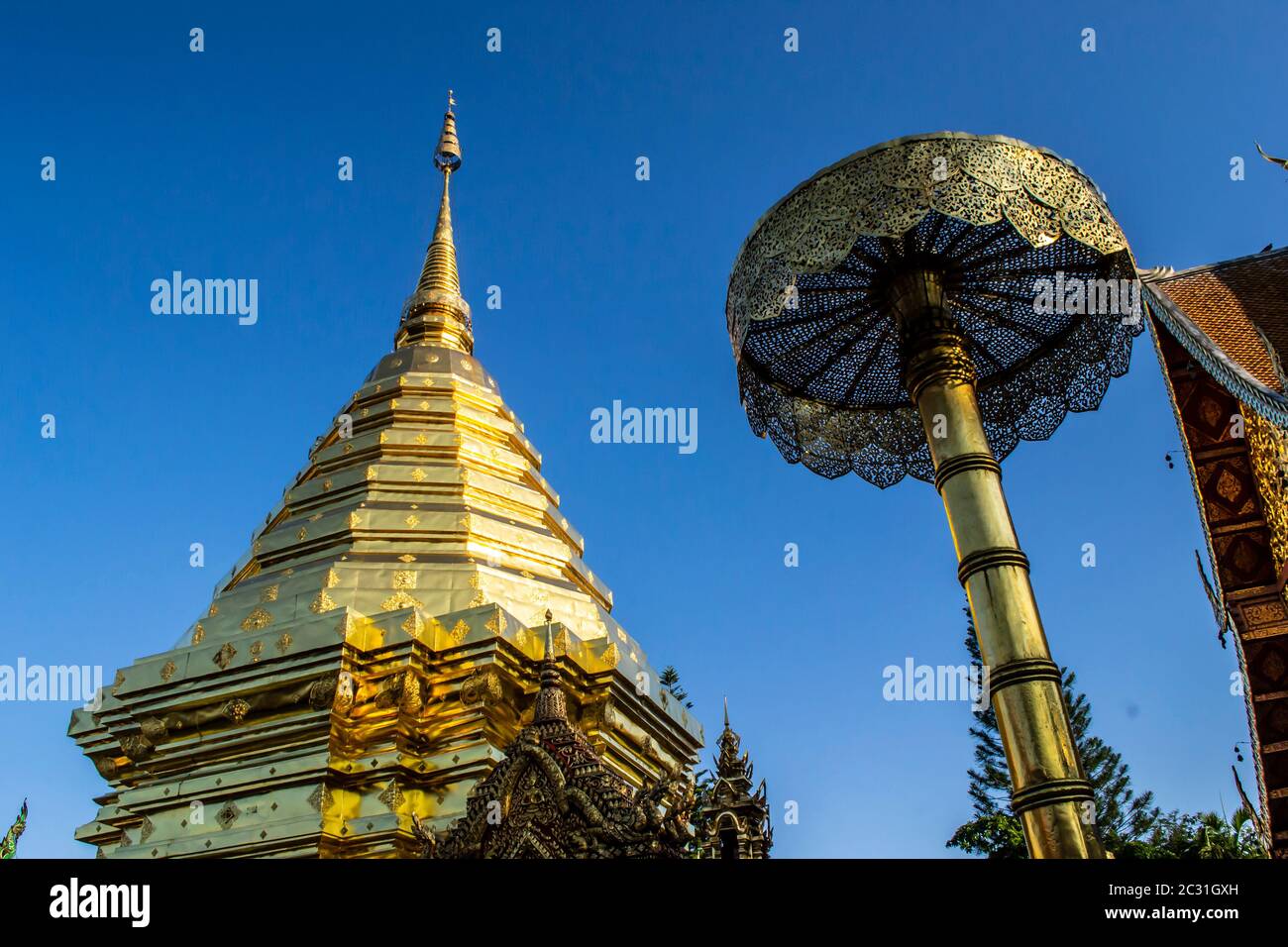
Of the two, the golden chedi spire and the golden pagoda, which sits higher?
the golden chedi spire

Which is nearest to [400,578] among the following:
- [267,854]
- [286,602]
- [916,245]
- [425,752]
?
[286,602]

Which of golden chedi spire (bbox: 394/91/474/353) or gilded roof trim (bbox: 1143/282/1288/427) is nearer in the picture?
gilded roof trim (bbox: 1143/282/1288/427)

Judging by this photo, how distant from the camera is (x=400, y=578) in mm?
12047

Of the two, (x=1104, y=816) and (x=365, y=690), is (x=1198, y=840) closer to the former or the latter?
(x=1104, y=816)

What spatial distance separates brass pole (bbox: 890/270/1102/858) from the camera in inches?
206

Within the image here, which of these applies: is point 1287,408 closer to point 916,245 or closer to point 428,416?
point 916,245

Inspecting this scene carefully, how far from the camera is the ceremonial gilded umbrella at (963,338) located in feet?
18.4

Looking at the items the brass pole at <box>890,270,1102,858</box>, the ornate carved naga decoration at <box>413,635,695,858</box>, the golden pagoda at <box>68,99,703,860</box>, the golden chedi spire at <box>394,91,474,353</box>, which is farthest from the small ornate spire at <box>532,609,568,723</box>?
the golden chedi spire at <box>394,91,474,353</box>

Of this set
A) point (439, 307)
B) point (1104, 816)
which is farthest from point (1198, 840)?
point (439, 307)

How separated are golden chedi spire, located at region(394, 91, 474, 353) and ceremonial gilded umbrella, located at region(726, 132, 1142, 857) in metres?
9.88

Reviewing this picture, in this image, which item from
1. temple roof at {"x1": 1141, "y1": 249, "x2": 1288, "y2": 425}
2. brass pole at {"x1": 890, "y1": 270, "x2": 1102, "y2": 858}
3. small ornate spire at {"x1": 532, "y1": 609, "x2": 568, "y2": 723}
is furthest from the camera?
small ornate spire at {"x1": 532, "y1": 609, "x2": 568, "y2": 723}
